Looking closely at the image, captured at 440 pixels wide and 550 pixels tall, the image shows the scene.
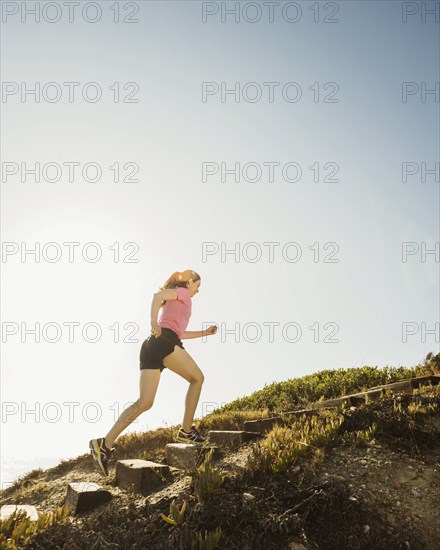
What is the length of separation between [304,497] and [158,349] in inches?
109

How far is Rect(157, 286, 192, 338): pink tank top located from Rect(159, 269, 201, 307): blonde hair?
18 cm

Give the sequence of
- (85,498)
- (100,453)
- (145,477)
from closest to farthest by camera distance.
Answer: (85,498), (145,477), (100,453)

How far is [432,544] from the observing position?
155 inches

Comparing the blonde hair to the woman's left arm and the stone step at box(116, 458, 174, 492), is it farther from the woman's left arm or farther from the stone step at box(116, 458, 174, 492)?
the stone step at box(116, 458, 174, 492)

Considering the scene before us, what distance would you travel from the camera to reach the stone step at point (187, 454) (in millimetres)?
5762

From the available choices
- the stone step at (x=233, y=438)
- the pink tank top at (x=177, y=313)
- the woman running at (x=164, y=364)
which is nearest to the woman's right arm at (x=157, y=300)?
the woman running at (x=164, y=364)

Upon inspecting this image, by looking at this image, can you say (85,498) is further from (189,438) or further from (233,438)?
(233,438)

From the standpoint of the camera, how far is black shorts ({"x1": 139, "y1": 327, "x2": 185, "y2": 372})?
247 inches

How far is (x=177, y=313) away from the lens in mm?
6562

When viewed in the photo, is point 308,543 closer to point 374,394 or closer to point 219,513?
point 219,513

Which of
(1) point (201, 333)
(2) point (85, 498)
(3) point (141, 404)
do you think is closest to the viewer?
(2) point (85, 498)

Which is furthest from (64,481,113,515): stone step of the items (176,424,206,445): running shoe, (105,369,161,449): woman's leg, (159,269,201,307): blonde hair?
(159,269,201,307): blonde hair

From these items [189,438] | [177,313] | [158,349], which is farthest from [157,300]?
[189,438]

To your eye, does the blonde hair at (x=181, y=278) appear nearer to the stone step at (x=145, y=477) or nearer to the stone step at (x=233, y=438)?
the stone step at (x=233, y=438)
